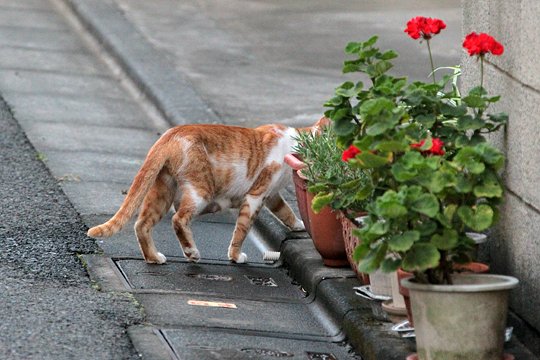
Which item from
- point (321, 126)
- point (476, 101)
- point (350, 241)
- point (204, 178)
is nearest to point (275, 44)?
point (321, 126)

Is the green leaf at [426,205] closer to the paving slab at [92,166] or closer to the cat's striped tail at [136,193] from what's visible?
the cat's striped tail at [136,193]

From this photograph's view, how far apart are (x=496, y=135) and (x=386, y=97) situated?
2.28 ft

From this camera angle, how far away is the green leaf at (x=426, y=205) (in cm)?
463

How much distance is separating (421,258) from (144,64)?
7316 millimetres

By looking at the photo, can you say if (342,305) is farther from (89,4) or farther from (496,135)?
(89,4)

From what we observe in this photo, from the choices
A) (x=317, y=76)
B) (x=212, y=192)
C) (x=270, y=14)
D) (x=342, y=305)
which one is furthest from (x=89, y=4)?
(x=342, y=305)

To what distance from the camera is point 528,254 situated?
5246 mm

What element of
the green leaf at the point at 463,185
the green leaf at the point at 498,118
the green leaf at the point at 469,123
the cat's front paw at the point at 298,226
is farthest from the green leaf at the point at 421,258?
the cat's front paw at the point at 298,226

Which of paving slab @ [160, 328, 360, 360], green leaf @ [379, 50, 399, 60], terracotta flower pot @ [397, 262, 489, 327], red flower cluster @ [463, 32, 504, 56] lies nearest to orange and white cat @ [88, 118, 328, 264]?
paving slab @ [160, 328, 360, 360]

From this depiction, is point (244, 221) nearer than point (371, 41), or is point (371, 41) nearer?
point (371, 41)

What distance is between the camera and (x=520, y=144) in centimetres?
529

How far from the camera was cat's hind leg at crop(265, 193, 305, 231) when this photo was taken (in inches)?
284

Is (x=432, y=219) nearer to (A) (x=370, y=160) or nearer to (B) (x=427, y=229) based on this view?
(B) (x=427, y=229)

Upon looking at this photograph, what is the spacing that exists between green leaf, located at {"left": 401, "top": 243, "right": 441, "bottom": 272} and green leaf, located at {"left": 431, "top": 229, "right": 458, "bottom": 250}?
0.13 ft
